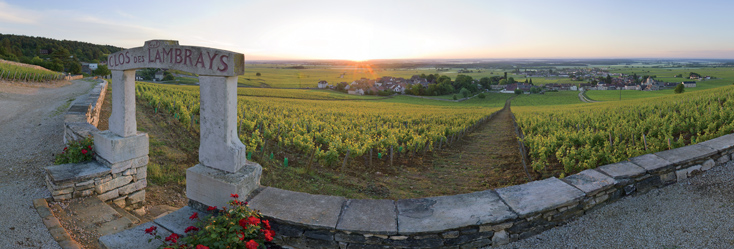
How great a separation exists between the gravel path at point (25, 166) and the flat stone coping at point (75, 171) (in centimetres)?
42

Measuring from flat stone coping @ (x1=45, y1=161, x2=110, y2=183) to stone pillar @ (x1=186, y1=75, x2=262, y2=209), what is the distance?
222 centimetres

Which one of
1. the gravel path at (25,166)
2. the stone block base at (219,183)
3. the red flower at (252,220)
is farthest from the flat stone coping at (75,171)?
the red flower at (252,220)

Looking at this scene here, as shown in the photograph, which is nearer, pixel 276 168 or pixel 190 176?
pixel 190 176

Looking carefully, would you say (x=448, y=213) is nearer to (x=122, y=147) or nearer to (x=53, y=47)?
(x=122, y=147)

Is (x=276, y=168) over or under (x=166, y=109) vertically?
under

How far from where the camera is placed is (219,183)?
176 inches

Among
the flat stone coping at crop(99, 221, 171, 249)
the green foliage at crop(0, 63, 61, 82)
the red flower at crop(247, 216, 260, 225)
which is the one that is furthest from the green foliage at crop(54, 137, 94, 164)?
the green foliage at crop(0, 63, 61, 82)

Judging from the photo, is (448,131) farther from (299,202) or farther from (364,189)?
(299,202)

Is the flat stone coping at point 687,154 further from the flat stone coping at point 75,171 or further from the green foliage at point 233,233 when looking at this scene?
the flat stone coping at point 75,171

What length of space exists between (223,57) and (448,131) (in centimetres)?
1424

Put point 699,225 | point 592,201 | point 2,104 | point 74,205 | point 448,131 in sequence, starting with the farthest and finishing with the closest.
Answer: point 448,131 → point 2,104 → point 74,205 → point 592,201 → point 699,225

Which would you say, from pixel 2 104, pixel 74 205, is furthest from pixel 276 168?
pixel 2 104

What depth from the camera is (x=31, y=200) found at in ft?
17.8

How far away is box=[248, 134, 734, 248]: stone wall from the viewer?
3.74 meters
